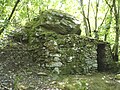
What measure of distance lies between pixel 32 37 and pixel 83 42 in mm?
2284

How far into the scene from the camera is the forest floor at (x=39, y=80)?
683 centimetres

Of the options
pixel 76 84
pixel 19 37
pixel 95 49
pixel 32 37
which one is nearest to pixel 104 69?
pixel 95 49

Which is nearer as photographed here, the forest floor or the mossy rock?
the forest floor

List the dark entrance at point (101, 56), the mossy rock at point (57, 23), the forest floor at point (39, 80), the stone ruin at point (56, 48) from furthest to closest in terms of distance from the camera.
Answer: the dark entrance at point (101, 56), the mossy rock at point (57, 23), the stone ruin at point (56, 48), the forest floor at point (39, 80)

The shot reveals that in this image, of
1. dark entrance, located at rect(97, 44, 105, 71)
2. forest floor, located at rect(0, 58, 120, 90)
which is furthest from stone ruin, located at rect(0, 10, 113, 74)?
forest floor, located at rect(0, 58, 120, 90)

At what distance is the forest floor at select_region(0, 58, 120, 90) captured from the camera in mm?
6827

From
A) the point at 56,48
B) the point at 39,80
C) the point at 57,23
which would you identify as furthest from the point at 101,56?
the point at 39,80

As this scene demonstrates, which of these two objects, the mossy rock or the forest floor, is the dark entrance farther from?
the mossy rock

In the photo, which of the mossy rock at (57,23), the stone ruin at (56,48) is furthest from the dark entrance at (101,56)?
the mossy rock at (57,23)

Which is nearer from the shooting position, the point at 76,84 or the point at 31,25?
the point at 76,84

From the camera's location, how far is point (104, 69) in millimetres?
9695

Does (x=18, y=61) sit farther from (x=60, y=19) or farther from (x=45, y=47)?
(x=60, y=19)

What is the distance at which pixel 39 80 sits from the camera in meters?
7.36

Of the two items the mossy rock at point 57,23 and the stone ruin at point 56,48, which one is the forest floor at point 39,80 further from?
the mossy rock at point 57,23
